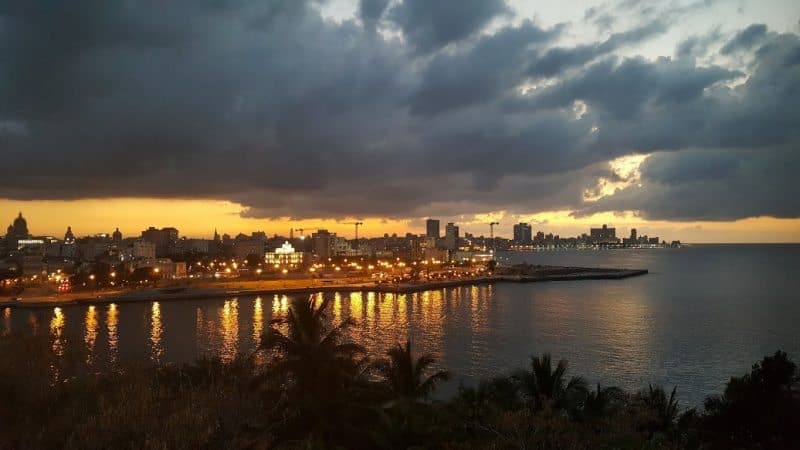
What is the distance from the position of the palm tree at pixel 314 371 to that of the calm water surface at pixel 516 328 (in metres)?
13.6

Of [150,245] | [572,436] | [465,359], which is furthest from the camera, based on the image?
[150,245]

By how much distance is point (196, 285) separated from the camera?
7562 centimetres

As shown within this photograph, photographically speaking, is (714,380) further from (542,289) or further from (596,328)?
(542,289)

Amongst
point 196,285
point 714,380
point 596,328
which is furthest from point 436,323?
point 196,285

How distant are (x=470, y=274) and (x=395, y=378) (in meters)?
91.0

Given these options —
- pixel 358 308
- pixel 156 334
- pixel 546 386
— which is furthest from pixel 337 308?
pixel 546 386

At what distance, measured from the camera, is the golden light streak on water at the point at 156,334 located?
3278 centimetres

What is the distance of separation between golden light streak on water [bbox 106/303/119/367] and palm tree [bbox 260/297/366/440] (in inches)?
674

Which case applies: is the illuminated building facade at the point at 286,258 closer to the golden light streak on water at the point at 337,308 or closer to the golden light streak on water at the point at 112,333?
the golden light streak on water at the point at 337,308

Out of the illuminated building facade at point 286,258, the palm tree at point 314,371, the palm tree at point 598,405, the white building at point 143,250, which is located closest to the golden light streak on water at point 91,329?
the palm tree at point 314,371

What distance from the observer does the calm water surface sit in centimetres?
2869

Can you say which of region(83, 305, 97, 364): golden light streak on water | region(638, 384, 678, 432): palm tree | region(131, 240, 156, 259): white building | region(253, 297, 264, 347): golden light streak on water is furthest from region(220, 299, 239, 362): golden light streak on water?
region(131, 240, 156, 259): white building

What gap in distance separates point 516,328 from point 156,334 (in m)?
27.6

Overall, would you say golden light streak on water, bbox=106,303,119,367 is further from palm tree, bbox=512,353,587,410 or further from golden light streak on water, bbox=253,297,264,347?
palm tree, bbox=512,353,587,410
